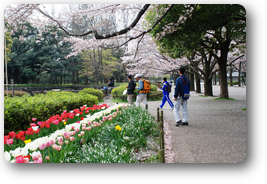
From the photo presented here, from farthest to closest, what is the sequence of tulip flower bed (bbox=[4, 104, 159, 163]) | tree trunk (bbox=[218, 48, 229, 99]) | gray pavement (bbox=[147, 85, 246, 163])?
tree trunk (bbox=[218, 48, 229, 99]) < gray pavement (bbox=[147, 85, 246, 163]) < tulip flower bed (bbox=[4, 104, 159, 163])

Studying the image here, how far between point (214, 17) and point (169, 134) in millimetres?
5170

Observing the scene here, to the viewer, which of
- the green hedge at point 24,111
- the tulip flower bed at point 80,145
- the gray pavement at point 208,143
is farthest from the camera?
the green hedge at point 24,111

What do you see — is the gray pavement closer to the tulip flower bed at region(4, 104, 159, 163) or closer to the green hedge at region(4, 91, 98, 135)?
the tulip flower bed at region(4, 104, 159, 163)

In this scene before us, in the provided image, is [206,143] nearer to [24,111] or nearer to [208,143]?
[208,143]

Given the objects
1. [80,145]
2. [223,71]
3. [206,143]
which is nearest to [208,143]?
[206,143]

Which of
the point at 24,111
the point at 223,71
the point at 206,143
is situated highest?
the point at 223,71

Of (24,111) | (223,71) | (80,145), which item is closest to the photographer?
(80,145)

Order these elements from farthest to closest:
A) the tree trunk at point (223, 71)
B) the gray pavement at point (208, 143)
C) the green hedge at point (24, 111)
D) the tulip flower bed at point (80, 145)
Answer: the tree trunk at point (223, 71)
the green hedge at point (24, 111)
the gray pavement at point (208, 143)
the tulip flower bed at point (80, 145)

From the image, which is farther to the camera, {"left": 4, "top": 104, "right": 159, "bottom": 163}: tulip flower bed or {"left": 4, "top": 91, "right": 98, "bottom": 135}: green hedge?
{"left": 4, "top": 91, "right": 98, "bottom": 135}: green hedge

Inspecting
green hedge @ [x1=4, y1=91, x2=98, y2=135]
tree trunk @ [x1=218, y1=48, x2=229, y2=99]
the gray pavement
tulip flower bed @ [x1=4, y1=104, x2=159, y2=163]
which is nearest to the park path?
the gray pavement

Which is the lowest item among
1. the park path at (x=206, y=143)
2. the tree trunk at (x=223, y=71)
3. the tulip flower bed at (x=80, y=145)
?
the park path at (x=206, y=143)

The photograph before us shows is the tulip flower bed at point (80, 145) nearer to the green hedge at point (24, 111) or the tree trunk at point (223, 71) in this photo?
the green hedge at point (24, 111)

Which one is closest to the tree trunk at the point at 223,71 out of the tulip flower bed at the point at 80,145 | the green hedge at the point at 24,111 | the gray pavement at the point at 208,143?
the gray pavement at the point at 208,143

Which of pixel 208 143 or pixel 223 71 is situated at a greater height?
pixel 223 71
